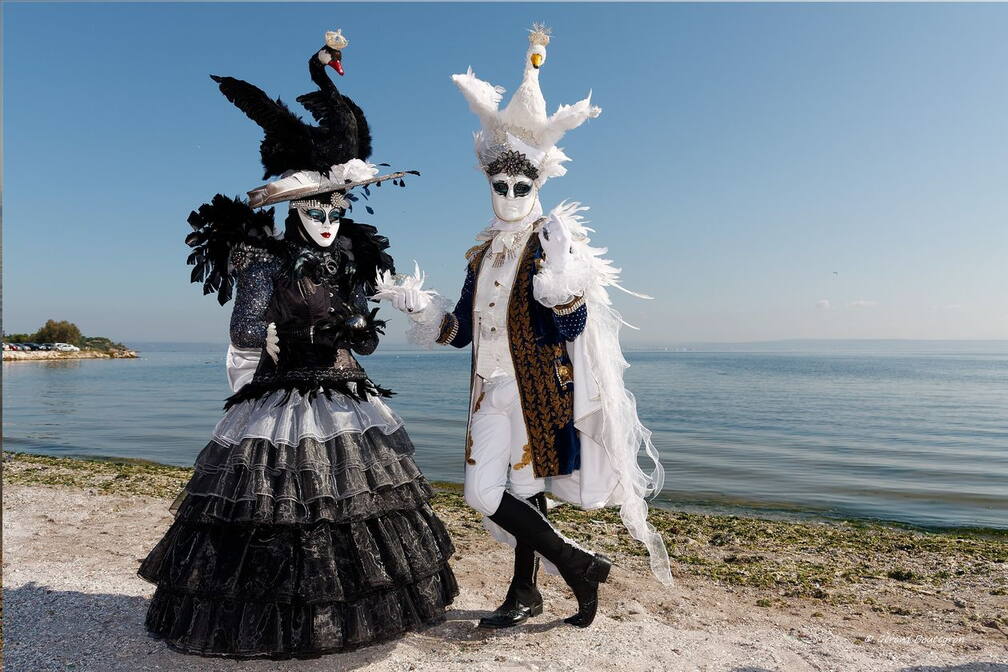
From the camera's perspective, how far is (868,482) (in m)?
11.5

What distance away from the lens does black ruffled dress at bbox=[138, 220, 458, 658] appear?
352 centimetres

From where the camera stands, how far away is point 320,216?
4188 millimetres

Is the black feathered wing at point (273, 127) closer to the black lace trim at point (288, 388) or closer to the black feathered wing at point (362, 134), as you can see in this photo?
the black feathered wing at point (362, 134)

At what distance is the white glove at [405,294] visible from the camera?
4.45 meters

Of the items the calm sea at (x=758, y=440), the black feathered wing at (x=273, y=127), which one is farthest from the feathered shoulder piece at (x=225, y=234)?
the calm sea at (x=758, y=440)

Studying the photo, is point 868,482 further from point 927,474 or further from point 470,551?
point 470,551

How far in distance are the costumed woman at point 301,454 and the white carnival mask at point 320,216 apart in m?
0.01

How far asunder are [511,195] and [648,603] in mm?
3099

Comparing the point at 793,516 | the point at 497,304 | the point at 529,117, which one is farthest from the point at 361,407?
the point at 793,516

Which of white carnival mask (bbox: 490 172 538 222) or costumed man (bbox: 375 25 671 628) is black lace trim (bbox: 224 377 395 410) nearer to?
costumed man (bbox: 375 25 671 628)

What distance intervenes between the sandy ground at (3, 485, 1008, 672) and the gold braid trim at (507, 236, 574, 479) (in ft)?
3.62

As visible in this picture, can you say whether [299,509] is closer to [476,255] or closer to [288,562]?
[288,562]

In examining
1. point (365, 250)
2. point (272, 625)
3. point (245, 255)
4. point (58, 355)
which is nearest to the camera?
point (272, 625)

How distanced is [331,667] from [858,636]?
3.33m
